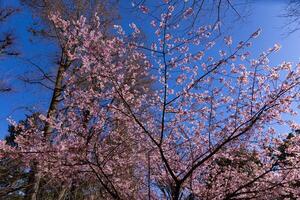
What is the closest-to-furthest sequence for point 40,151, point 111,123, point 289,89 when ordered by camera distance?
point 289,89, point 40,151, point 111,123

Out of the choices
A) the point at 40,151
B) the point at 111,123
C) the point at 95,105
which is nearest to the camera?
the point at 40,151

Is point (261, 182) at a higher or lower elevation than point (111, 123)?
lower

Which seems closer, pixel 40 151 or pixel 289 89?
pixel 289 89

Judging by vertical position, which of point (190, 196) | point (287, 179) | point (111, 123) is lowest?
point (287, 179)

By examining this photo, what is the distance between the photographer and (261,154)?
7.14m

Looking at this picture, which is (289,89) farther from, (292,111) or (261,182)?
(261,182)

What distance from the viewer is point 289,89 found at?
5.50 m

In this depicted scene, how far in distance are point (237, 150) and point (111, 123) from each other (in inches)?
101

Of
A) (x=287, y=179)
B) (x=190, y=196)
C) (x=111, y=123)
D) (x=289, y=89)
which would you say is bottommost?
(x=287, y=179)

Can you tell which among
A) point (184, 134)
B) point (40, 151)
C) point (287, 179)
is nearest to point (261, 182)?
point (287, 179)

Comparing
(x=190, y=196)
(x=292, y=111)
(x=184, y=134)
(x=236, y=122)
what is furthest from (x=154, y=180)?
(x=292, y=111)

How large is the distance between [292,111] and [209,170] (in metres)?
2.38

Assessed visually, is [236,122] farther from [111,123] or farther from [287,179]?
[111,123]

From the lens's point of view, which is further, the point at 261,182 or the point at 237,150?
the point at 237,150
